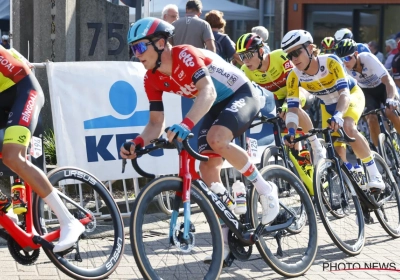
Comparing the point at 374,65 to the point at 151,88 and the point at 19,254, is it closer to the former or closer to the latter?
the point at 151,88

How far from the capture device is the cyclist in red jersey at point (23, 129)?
5562 millimetres

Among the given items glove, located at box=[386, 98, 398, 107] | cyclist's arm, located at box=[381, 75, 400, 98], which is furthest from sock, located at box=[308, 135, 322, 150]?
cyclist's arm, located at box=[381, 75, 400, 98]

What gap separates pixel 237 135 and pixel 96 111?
2454mm

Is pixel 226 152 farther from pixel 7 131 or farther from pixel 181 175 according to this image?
pixel 7 131

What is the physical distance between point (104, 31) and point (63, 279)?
5.56m

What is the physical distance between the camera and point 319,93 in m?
8.52

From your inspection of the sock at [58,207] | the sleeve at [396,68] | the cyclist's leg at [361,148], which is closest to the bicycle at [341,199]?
the cyclist's leg at [361,148]

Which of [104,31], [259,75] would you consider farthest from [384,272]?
[104,31]

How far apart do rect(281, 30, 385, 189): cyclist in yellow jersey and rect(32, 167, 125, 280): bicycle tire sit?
2.19 meters

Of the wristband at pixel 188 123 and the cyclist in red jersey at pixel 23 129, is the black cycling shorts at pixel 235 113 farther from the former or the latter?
the cyclist in red jersey at pixel 23 129

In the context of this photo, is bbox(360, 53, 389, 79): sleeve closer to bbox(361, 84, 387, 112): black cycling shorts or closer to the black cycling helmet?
the black cycling helmet

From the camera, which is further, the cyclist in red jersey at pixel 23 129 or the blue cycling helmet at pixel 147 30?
the blue cycling helmet at pixel 147 30

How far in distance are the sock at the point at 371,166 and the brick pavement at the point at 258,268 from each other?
2.46 feet

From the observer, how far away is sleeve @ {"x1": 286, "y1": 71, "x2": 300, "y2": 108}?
8.35m
